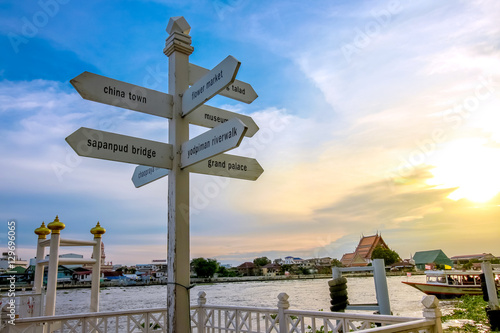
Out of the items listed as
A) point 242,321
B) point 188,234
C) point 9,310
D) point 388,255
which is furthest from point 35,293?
point 388,255

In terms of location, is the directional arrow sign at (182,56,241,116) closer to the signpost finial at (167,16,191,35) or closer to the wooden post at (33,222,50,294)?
the signpost finial at (167,16,191,35)

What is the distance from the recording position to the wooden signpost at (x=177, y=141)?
119 inches

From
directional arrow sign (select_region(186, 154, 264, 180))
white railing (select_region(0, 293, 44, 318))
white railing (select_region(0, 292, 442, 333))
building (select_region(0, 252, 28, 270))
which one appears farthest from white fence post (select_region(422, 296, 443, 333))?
white railing (select_region(0, 293, 44, 318))

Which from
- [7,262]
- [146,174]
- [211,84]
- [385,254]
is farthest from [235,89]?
[385,254]

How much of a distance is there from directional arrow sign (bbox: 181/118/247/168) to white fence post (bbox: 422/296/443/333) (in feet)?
8.24

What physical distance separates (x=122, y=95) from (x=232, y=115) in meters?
1.31

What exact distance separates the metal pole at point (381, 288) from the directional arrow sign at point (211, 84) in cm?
516

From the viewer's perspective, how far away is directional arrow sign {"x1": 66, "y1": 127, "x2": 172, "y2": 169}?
2.89 m

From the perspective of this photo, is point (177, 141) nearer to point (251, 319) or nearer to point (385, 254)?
point (251, 319)

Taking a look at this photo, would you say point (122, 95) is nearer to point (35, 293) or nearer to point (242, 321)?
point (242, 321)

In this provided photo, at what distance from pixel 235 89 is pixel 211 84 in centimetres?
89

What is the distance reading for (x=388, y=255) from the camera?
72.2 metres

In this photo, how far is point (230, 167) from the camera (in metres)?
3.67

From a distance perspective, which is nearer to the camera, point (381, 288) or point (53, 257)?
point (381, 288)
